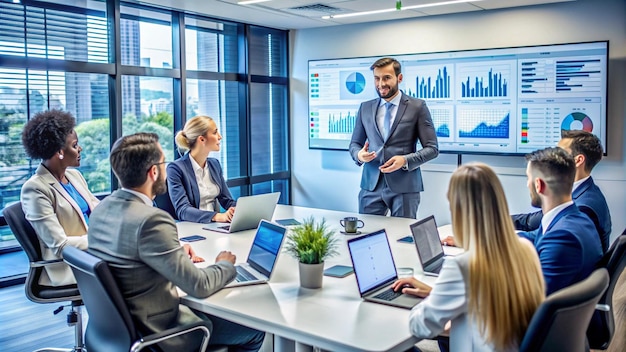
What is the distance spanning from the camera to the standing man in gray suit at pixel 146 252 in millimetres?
2105

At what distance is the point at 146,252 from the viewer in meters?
2.09

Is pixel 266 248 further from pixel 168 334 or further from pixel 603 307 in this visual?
pixel 603 307

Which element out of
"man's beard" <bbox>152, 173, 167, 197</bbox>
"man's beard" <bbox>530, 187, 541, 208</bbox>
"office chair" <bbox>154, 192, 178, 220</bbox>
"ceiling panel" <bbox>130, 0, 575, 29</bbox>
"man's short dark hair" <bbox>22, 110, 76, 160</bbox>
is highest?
"ceiling panel" <bbox>130, 0, 575, 29</bbox>

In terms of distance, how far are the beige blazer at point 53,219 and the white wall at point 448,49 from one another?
3797mm

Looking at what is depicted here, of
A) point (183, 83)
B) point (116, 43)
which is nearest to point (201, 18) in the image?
point (183, 83)

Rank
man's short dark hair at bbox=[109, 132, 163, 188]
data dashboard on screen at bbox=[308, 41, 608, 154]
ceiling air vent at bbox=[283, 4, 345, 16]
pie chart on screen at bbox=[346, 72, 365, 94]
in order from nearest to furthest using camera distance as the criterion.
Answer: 1. man's short dark hair at bbox=[109, 132, 163, 188]
2. data dashboard on screen at bbox=[308, 41, 608, 154]
3. ceiling air vent at bbox=[283, 4, 345, 16]
4. pie chart on screen at bbox=[346, 72, 365, 94]

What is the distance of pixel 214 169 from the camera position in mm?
3932

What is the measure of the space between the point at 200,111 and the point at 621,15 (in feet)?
12.8

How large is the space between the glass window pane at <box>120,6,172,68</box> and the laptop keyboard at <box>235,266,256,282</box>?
130 inches

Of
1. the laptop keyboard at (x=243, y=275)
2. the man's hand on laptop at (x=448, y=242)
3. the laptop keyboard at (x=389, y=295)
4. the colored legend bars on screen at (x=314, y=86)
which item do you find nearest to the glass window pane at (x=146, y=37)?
the colored legend bars on screen at (x=314, y=86)

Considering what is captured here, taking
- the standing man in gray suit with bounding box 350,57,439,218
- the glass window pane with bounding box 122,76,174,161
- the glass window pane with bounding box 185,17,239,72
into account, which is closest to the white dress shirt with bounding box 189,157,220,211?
the standing man in gray suit with bounding box 350,57,439,218

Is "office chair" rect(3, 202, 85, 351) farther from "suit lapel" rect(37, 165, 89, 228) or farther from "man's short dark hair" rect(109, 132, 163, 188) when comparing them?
"man's short dark hair" rect(109, 132, 163, 188)

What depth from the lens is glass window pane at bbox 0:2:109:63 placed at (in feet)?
14.8

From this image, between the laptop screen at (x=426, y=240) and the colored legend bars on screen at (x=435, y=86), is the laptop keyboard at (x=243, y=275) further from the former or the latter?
the colored legend bars on screen at (x=435, y=86)
